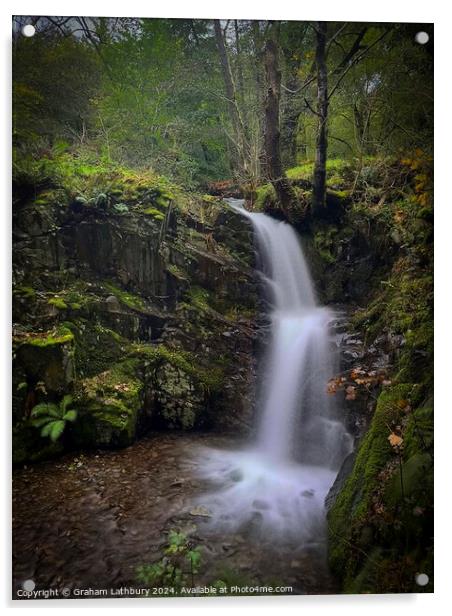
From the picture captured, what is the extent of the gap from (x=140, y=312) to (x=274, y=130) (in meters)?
2.15

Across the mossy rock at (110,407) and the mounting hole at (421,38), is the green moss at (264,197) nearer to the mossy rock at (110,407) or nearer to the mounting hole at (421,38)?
the mounting hole at (421,38)

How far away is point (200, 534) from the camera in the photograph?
292cm

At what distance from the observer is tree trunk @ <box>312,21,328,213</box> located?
124 inches

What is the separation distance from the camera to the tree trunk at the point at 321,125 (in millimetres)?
3162

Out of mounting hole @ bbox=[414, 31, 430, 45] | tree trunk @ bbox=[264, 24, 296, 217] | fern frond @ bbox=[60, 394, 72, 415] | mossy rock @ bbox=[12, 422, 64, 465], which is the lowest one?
mossy rock @ bbox=[12, 422, 64, 465]

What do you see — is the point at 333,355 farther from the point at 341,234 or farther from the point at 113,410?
the point at 113,410

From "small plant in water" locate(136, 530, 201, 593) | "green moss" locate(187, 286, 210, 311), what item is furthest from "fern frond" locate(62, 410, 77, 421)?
"green moss" locate(187, 286, 210, 311)

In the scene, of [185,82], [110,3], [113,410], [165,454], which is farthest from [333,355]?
[110,3]

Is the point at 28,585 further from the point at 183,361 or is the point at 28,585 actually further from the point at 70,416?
the point at 183,361

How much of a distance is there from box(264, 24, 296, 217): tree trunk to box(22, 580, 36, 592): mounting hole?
3.78 metres

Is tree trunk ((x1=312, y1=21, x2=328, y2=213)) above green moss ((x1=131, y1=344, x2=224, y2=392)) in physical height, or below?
above

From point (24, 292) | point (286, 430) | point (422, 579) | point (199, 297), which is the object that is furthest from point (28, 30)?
point (422, 579)

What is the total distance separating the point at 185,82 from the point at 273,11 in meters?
0.91

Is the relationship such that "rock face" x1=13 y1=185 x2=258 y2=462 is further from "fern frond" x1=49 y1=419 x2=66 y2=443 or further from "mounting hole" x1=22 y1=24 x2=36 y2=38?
"mounting hole" x1=22 y1=24 x2=36 y2=38
